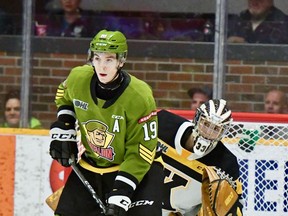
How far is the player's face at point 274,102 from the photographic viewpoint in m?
5.75

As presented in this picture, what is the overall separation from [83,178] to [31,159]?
4.50ft

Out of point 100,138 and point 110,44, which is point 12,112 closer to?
point 100,138

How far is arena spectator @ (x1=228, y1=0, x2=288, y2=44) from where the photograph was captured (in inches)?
233

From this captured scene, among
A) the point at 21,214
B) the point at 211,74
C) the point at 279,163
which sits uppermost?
the point at 211,74

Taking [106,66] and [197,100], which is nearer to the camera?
[106,66]

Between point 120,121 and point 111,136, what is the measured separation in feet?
0.29

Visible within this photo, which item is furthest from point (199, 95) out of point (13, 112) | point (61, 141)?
point (61, 141)

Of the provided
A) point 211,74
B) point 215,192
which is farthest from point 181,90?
point 215,192

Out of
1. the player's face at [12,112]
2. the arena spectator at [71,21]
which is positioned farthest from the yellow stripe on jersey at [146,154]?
the arena spectator at [71,21]

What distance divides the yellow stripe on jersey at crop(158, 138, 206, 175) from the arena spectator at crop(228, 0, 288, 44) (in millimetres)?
1522

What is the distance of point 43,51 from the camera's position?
20.0 feet

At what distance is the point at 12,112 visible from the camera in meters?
5.96

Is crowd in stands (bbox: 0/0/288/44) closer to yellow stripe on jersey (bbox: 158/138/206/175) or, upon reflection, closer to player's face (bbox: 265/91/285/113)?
player's face (bbox: 265/91/285/113)

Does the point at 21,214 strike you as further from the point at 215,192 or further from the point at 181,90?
the point at 215,192
